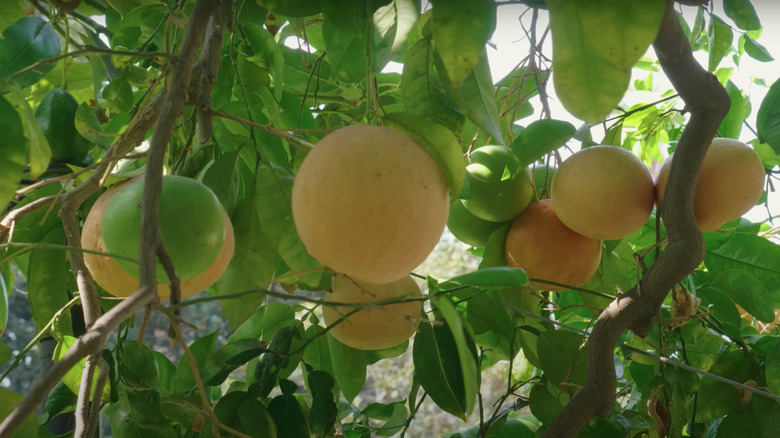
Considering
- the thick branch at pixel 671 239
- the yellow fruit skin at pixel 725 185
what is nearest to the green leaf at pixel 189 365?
the thick branch at pixel 671 239

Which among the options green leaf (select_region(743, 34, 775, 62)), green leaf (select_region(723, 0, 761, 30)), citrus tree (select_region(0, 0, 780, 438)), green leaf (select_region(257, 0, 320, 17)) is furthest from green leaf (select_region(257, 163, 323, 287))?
green leaf (select_region(743, 34, 775, 62))

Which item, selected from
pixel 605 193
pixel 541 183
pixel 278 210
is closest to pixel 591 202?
pixel 605 193

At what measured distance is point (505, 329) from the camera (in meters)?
0.63

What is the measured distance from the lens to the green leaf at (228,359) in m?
0.51

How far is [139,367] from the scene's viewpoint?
0.55 meters

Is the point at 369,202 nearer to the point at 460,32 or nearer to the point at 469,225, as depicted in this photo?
the point at 460,32

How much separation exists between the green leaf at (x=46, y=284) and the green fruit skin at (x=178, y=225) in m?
0.23

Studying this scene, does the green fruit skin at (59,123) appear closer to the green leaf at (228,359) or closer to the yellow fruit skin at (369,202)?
the green leaf at (228,359)

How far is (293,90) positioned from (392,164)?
399mm

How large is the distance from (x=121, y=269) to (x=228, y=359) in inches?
5.2

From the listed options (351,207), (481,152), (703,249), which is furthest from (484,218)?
(351,207)

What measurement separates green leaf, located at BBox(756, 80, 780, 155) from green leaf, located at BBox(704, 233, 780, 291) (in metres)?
0.14

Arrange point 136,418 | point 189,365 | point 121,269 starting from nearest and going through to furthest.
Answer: point 121,269 → point 136,418 → point 189,365

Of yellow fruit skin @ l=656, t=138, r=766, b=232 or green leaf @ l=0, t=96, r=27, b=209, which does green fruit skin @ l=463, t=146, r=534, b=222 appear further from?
green leaf @ l=0, t=96, r=27, b=209
